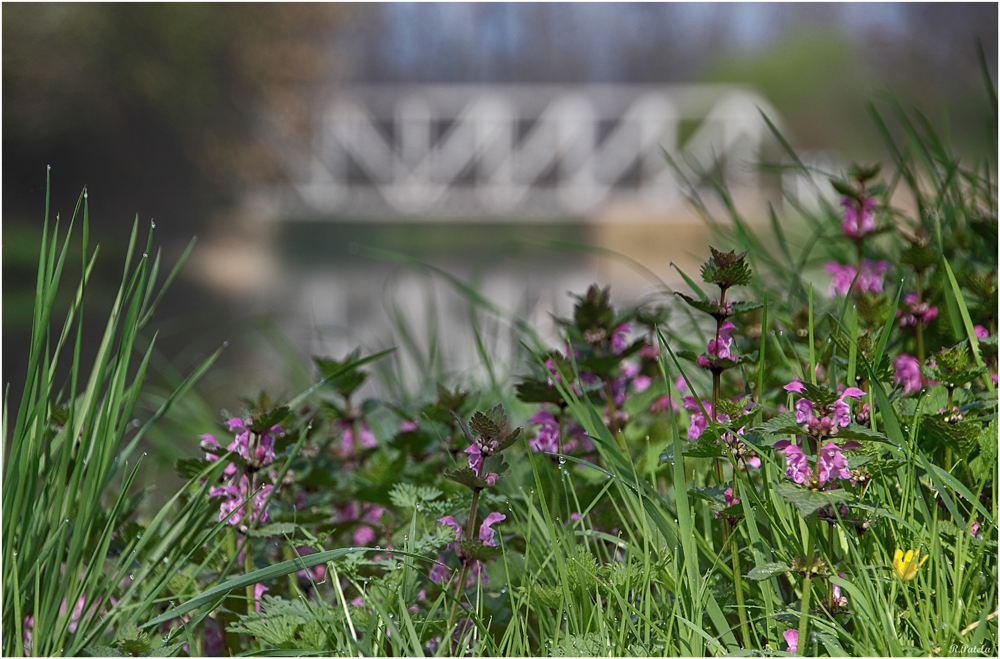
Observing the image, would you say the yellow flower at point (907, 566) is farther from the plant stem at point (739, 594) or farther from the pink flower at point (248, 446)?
the pink flower at point (248, 446)

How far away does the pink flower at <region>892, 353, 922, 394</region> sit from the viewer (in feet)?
2.00

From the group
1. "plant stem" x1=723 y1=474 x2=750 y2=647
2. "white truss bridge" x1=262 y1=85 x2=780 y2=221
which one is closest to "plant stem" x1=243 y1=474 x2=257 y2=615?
"plant stem" x1=723 y1=474 x2=750 y2=647

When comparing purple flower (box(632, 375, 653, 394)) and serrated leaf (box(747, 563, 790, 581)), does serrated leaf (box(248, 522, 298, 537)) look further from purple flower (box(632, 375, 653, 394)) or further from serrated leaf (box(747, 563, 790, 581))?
purple flower (box(632, 375, 653, 394))

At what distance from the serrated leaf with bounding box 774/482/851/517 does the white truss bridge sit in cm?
1145

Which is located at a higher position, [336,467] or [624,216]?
[624,216]

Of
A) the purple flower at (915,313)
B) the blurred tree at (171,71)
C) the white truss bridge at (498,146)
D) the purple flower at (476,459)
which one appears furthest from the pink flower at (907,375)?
the white truss bridge at (498,146)

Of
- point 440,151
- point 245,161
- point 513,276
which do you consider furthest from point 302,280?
point 440,151

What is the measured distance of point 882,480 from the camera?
0.47 metres

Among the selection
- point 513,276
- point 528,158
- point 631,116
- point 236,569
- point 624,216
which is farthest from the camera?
point 528,158

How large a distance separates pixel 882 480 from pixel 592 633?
195 mm

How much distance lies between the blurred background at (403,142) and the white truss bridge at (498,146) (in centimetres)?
7

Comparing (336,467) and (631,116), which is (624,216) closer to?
(631,116)

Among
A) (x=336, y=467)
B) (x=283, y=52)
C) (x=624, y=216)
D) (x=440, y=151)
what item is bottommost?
(x=336, y=467)

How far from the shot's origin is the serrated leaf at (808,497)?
1.25 feet
